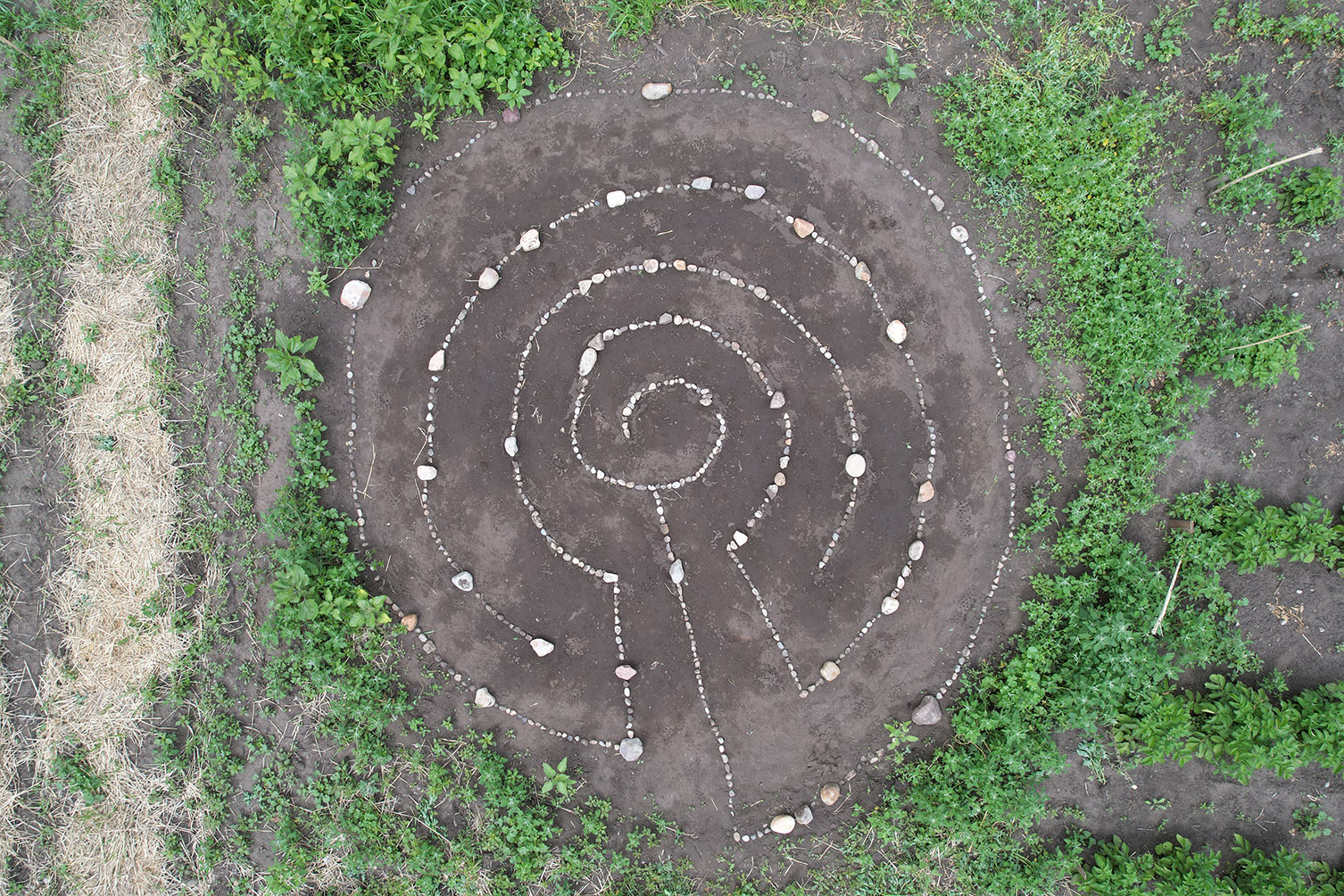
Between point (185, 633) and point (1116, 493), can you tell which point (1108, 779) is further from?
point (185, 633)

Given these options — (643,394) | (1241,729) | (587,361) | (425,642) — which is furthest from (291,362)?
(1241,729)

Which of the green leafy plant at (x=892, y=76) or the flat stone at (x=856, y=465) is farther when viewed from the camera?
the flat stone at (x=856, y=465)

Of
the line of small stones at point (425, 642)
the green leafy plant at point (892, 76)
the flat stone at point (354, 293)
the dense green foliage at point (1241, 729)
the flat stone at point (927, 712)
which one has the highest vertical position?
the green leafy plant at point (892, 76)

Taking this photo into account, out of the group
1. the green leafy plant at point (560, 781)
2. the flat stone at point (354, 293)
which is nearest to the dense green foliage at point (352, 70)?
the flat stone at point (354, 293)

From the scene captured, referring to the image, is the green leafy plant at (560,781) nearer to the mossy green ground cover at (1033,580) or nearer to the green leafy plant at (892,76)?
the mossy green ground cover at (1033,580)

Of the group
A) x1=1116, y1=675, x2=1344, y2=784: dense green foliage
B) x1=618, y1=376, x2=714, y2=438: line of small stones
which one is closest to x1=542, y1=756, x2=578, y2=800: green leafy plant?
x1=618, y1=376, x2=714, y2=438: line of small stones

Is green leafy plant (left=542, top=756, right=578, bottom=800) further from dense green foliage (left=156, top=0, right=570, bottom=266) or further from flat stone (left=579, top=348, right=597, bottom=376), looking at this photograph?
dense green foliage (left=156, top=0, right=570, bottom=266)

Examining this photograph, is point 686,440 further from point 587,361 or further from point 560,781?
point 560,781
